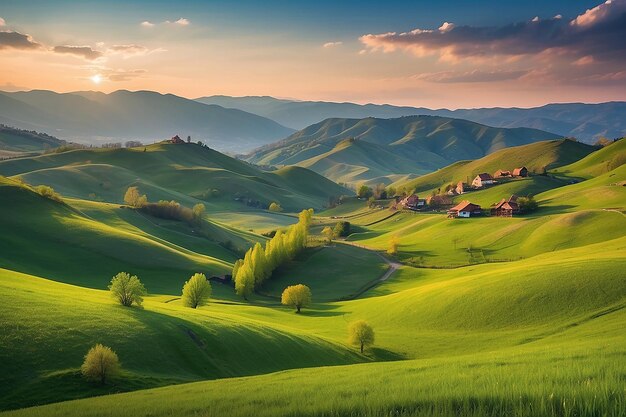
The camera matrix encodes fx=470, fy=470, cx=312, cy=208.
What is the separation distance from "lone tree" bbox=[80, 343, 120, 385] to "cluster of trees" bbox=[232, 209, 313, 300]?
6928cm

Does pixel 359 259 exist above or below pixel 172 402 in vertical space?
above

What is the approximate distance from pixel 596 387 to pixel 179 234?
151797mm

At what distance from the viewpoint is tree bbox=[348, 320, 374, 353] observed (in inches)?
2420

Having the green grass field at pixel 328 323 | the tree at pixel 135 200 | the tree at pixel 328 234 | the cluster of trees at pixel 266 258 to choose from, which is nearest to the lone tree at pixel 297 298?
the green grass field at pixel 328 323

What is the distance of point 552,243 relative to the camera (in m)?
115

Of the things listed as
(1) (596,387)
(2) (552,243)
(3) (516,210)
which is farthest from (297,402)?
(3) (516,210)

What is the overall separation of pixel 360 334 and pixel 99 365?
33968 millimetres

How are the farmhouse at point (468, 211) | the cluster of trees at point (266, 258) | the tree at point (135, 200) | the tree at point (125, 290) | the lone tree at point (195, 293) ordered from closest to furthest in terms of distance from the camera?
the tree at point (125, 290) < the lone tree at point (195, 293) < the cluster of trees at point (266, 258) < the farmhouse at point (468, 211) < the tree at point (135, 200)

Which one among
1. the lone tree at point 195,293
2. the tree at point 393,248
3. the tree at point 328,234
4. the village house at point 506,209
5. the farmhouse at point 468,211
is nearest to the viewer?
the lone tree at point 195,293

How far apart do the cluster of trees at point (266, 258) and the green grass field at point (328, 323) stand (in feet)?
10.1

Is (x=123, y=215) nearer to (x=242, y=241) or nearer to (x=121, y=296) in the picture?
(x=242, y=241)

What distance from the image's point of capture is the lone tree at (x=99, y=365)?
36.8 meters

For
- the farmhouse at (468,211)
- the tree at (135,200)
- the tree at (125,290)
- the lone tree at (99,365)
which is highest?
the farmhouse at (468,211)

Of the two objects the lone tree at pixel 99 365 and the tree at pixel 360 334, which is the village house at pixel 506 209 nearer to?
the tree at pixel 360 334
